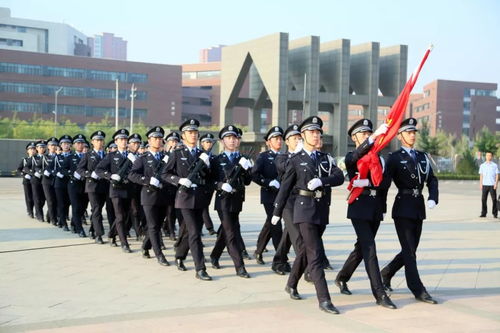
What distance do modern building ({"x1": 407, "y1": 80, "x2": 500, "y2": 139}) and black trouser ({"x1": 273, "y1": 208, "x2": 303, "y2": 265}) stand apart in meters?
116

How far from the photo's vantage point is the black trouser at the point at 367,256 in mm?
7027

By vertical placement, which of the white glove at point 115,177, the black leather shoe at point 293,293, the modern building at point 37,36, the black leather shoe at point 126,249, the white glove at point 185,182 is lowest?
the black leather shoe at point 126,249

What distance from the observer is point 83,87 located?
9369 cm

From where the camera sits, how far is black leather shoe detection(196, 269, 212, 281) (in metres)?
8.38

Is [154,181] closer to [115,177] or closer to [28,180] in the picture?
[115,177]

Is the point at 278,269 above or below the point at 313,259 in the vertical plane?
below

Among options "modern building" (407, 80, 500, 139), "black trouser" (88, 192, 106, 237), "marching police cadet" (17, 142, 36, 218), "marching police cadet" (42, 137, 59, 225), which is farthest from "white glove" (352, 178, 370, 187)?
"modern building" (407, 80, 500, 139)

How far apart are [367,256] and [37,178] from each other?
10.4 m

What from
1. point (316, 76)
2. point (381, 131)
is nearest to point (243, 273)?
point (381, 131)

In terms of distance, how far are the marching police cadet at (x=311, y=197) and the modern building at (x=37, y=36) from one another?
113562 millimetres

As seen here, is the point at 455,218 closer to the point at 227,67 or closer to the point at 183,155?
the point at 183,155

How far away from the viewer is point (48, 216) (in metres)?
15.1

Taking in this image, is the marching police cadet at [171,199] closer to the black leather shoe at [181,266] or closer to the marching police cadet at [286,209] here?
the black leather shoe at [181,266]

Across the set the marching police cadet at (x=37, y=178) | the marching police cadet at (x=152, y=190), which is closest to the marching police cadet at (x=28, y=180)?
the marching police cadet at (x=37, y=178)
